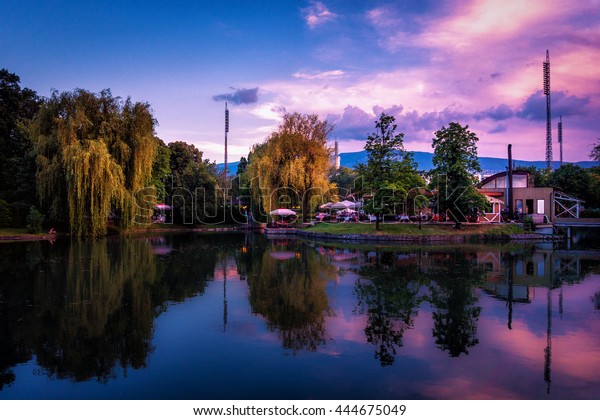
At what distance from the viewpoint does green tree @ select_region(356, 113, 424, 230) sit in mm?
34125

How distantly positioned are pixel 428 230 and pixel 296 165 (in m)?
14.4

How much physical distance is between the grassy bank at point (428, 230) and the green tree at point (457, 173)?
4.63 feet

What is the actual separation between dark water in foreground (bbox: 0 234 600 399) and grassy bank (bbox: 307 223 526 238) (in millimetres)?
15609

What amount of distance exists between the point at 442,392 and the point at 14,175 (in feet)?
140

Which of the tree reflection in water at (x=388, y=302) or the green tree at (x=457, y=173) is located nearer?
the tree reflection in water at (x=388, y=302)

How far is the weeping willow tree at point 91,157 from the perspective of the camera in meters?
31.5

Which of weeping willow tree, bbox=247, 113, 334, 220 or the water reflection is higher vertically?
weeping willow tree, bbox=247, 113, 334, 220

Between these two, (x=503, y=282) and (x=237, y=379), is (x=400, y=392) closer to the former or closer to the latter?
(x=237, y=379)

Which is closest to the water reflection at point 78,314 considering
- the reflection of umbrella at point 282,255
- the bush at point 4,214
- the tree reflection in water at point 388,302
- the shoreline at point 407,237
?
the tree reflection in water at point 388,302

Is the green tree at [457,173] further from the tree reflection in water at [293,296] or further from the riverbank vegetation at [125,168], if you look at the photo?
the tree reflection in water at [293,296]

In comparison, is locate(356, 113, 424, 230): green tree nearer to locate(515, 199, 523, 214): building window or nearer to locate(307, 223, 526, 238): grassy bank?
locate(307, 223, 526, 238): grassy bank

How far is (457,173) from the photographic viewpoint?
116 ft
